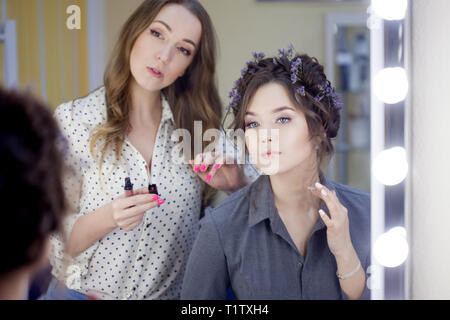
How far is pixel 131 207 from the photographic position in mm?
706

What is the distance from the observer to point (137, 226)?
0.73 metres

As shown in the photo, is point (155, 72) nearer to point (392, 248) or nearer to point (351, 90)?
point (351, 90)

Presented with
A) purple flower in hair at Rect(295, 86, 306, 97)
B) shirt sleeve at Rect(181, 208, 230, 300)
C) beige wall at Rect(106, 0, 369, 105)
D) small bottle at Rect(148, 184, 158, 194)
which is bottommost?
shirt sleeve at Rect(181, 208, 230, 300)

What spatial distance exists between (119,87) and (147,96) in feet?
0.17

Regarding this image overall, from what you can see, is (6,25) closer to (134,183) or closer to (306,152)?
(134,183)

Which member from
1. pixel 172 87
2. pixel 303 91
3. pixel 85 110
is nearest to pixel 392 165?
pixel 303 91

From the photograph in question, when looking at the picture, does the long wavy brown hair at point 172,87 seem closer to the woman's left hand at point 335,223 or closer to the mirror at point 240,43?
the mirror at point 240,43

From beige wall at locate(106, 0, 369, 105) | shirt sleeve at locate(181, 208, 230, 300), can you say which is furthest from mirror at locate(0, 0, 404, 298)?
shirt sleeve at locate(181, 208, 230, 300)

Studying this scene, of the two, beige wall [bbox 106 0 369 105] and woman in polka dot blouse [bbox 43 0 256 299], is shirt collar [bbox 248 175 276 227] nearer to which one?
woman in polka dot blouse [bbox 43 0 256 299]

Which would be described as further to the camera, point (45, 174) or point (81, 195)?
point (81, 195)

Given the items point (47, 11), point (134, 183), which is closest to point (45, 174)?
point (134, 183)

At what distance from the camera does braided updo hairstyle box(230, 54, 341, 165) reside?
0.68 m

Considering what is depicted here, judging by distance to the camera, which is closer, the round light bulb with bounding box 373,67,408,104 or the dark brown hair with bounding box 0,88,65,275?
the dark brown hair with bounding box 0,88,65,275

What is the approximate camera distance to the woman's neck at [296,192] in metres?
0.72
